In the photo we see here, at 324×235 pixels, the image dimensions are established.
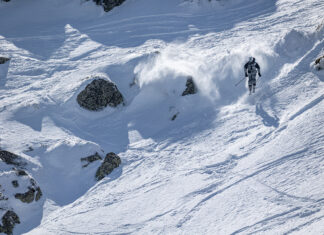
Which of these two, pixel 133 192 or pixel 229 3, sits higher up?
pixel 229 3

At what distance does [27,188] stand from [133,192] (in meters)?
3.87

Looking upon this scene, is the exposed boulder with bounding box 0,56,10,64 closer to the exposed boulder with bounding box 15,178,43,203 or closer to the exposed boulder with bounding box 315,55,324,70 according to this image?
the exposed boulder with bounding box 15,178,43,203

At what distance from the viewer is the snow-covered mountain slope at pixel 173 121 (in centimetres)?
1048

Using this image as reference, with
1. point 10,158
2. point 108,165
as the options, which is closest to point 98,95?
point 108,165

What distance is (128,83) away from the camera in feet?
55.3

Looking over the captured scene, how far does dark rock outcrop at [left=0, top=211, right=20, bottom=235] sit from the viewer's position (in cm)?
1085

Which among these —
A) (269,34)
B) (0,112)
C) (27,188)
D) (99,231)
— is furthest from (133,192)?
(269,34)

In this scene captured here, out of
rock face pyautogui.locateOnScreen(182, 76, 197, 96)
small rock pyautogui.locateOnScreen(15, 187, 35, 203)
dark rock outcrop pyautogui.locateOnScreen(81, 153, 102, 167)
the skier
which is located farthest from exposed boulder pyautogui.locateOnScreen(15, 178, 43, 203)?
the skier

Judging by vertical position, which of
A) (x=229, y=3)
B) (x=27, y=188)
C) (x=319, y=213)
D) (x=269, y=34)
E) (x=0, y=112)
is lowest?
(x=319, y=213)

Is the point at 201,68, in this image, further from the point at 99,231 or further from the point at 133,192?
the point at 99,231

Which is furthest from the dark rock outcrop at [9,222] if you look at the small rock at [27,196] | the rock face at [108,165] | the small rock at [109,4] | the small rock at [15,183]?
the small rock at [109,4]

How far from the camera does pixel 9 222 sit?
1106 centimetres

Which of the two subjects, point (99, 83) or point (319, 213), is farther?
point (99, 83)

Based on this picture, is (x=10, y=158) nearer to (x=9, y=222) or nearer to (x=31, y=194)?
(x=31, y=194)
